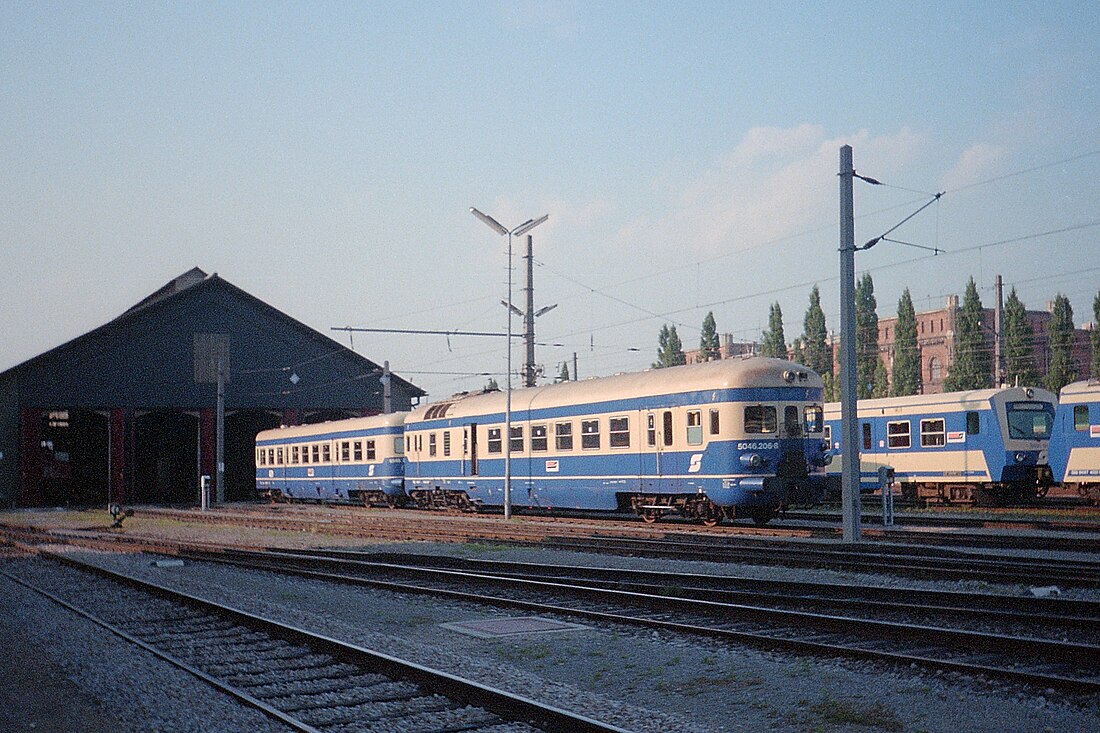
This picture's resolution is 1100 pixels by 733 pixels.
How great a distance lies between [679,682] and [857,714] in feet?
5.51

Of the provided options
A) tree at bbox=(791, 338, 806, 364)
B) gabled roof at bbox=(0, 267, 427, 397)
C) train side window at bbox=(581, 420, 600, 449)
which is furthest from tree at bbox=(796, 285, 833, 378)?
train side window at bbox=(581, 420, 600, 449)

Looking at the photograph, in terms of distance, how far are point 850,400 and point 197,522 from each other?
78.9 feet

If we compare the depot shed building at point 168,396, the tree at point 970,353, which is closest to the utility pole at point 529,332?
the depot shed building at point 168,396

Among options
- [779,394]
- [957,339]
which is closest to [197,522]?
[779,394]

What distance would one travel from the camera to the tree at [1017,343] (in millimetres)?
71125

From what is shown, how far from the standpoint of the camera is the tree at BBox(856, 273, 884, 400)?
78938 millimetres

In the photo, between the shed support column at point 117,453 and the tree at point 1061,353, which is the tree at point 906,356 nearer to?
the tree at point 1061,353

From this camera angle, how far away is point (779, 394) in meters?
23.1

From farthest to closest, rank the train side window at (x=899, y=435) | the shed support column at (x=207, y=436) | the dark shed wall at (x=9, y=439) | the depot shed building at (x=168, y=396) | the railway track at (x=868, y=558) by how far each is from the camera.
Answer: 1. the shed support column at (x=207, y=436)
2. the depot shed building at (x=168, y=396)
3. the dark shed wall at (x=9, y=439)
4. the train side window at (x=899, y=435)
5. the railway track at (x=868, y=558)

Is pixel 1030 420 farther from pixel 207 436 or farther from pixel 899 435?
pixel 207 436

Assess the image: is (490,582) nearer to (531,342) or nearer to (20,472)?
(531,342)

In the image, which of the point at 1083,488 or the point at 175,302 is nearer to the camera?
the point at 1083,488

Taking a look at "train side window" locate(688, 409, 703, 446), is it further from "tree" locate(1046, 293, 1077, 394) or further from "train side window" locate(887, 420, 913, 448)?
"tree" locate(1046, 293, 1077, 394)

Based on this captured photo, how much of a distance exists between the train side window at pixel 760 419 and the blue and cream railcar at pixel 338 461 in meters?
18.2
